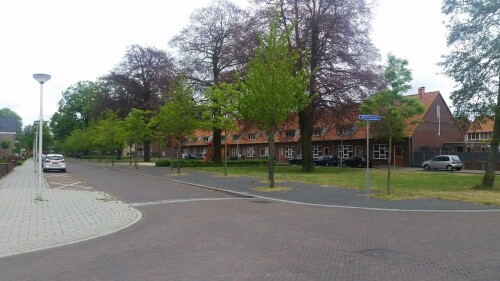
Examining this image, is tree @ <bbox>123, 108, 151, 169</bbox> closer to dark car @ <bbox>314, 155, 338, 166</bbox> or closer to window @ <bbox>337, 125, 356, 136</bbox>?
window @ <bbox>337, 125, 356, 136</bbox>

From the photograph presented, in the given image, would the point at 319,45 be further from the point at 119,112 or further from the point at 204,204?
the point at 119,112

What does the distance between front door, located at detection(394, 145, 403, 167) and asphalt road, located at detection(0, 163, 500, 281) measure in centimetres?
4079

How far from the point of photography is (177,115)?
29203 millimetres

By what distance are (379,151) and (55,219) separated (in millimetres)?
46791

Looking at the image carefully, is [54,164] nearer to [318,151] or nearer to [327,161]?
[327,161]

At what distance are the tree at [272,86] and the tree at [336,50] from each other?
14217 mm

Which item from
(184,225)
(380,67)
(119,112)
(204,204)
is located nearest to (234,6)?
(380,67)

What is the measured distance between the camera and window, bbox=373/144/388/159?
5216 centimetres

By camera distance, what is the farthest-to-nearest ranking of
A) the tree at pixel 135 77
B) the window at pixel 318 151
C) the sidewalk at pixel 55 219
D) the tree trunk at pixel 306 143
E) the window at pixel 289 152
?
the window at pixel 289 152 < the window at pixel 318 151 < the tree at pixel 135 77 < the tree trunk at pixel 306 143 < the sidewalk at pixel 55 219

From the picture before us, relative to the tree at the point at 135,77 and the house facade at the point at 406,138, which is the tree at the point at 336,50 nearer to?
the house facade at the point at 406,138

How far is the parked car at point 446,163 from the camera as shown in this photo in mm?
43375

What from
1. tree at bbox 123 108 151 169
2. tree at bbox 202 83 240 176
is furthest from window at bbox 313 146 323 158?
tree at bbox 202 83 240 176

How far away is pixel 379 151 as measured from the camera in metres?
53.0

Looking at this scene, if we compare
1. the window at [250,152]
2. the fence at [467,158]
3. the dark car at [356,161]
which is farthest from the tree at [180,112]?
the window at [250,152]
